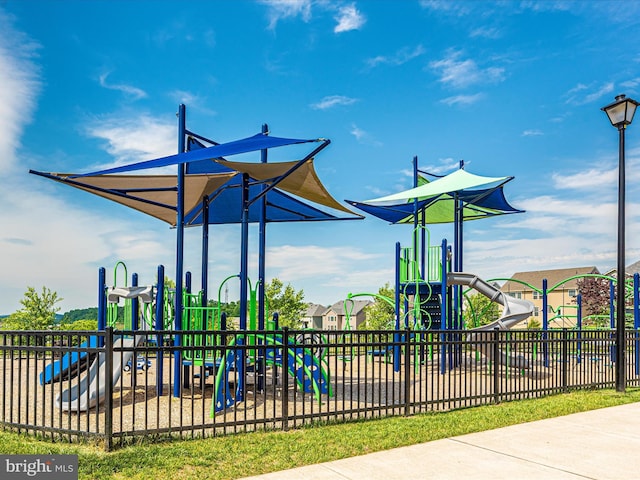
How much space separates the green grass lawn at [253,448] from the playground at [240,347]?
236 millimetres

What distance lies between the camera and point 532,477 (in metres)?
5.74

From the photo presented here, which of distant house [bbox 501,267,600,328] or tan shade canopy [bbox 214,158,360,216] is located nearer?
tan shade canopy [bbox 214,158,360,216]

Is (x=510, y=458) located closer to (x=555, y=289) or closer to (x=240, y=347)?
(x=240, y=347)

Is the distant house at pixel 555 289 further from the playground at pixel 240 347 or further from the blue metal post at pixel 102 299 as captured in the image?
the blue metal post at pixel 102 299

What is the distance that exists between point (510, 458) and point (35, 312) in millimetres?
26286

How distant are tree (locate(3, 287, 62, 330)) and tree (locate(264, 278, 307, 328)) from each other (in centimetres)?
1581

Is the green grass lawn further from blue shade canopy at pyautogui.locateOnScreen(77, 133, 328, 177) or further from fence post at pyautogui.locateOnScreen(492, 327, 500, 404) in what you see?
blue shade canopy at pyautogui.locateOnScreen(77, 133, 328, 177)

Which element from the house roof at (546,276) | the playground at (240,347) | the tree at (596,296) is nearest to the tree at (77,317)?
the playground at (240,347)

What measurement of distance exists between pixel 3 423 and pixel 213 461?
302 cm

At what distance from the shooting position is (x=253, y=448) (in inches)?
251

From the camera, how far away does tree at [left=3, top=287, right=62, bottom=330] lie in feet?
88.9

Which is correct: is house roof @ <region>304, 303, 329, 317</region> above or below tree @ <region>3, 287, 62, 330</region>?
below

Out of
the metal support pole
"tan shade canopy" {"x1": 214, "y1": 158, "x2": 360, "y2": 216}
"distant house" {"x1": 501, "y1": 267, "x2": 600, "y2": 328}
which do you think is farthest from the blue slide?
"distant house" {"x1": 501, "y1": 267, "x2": 600, "y2": 328}

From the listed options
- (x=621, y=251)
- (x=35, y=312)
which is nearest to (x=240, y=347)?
(x=621, y=251)
